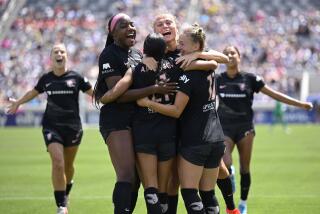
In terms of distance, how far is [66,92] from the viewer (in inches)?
474

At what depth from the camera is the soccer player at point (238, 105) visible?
12102mm

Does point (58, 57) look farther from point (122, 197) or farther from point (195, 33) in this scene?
point (122, 197)

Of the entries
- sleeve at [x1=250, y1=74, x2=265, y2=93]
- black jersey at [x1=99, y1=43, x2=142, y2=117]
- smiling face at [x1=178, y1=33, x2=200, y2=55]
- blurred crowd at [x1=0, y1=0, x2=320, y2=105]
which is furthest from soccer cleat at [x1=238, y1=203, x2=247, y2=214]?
blurred crowd at [x1=0, y1=0, x2=320, y2=105]

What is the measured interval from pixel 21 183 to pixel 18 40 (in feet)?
99.2

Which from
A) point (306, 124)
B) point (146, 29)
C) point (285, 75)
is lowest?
point (306, 124)

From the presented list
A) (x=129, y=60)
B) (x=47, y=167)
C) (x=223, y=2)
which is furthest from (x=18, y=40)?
(x=129, y=60)

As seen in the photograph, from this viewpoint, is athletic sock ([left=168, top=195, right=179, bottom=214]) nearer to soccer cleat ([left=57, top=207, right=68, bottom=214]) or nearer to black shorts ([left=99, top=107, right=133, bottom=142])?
black shorts ([left=99, top=107, right=133, bottom=142])

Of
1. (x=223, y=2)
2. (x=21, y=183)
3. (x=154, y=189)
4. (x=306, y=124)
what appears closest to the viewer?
(x=154, y=189)

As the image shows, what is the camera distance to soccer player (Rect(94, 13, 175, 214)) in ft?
27.3

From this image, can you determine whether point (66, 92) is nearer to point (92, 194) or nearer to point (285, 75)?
point (92, 194)

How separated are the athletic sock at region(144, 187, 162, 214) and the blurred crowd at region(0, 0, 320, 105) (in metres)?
32.6

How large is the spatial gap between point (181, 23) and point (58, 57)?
108ft

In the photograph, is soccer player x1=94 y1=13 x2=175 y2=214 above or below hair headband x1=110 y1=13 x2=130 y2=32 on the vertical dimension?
below

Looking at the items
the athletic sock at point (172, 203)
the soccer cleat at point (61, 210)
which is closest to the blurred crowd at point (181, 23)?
the soccer cleat at point (61, 210)
